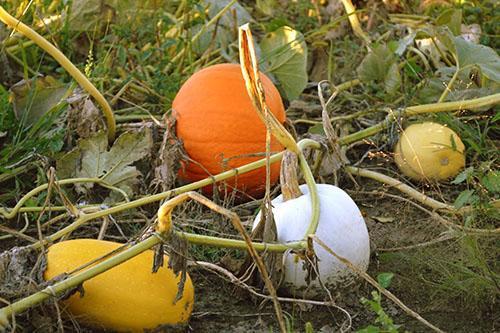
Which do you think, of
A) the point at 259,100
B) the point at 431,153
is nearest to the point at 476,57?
the point at 431,153

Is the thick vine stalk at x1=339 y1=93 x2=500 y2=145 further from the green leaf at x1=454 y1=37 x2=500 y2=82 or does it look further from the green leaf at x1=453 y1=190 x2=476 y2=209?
the green leaf at x1=453 y1=190 x2=476 y2=209

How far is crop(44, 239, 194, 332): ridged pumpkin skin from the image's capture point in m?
2.01

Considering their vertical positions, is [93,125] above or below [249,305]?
above

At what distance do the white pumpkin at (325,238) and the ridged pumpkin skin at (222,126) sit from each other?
568mm

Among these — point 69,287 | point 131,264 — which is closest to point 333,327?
point 131,264

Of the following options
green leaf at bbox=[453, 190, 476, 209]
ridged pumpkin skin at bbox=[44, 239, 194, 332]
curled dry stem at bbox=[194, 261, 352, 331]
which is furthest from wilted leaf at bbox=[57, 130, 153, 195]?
green leaf at bbox=[453, 190, 476, 209]

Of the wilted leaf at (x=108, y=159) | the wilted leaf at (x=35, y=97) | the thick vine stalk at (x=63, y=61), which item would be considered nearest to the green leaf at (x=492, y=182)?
the wilted leaf at (x=108, y=159)

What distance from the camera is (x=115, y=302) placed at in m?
2.01

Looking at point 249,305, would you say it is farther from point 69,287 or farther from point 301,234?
point 69,287

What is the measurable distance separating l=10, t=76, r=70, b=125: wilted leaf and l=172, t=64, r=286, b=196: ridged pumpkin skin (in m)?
0.48

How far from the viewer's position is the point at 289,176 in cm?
233

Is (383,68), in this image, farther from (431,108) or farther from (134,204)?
(134,204)

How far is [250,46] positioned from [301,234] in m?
0.47

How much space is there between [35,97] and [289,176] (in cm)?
121
